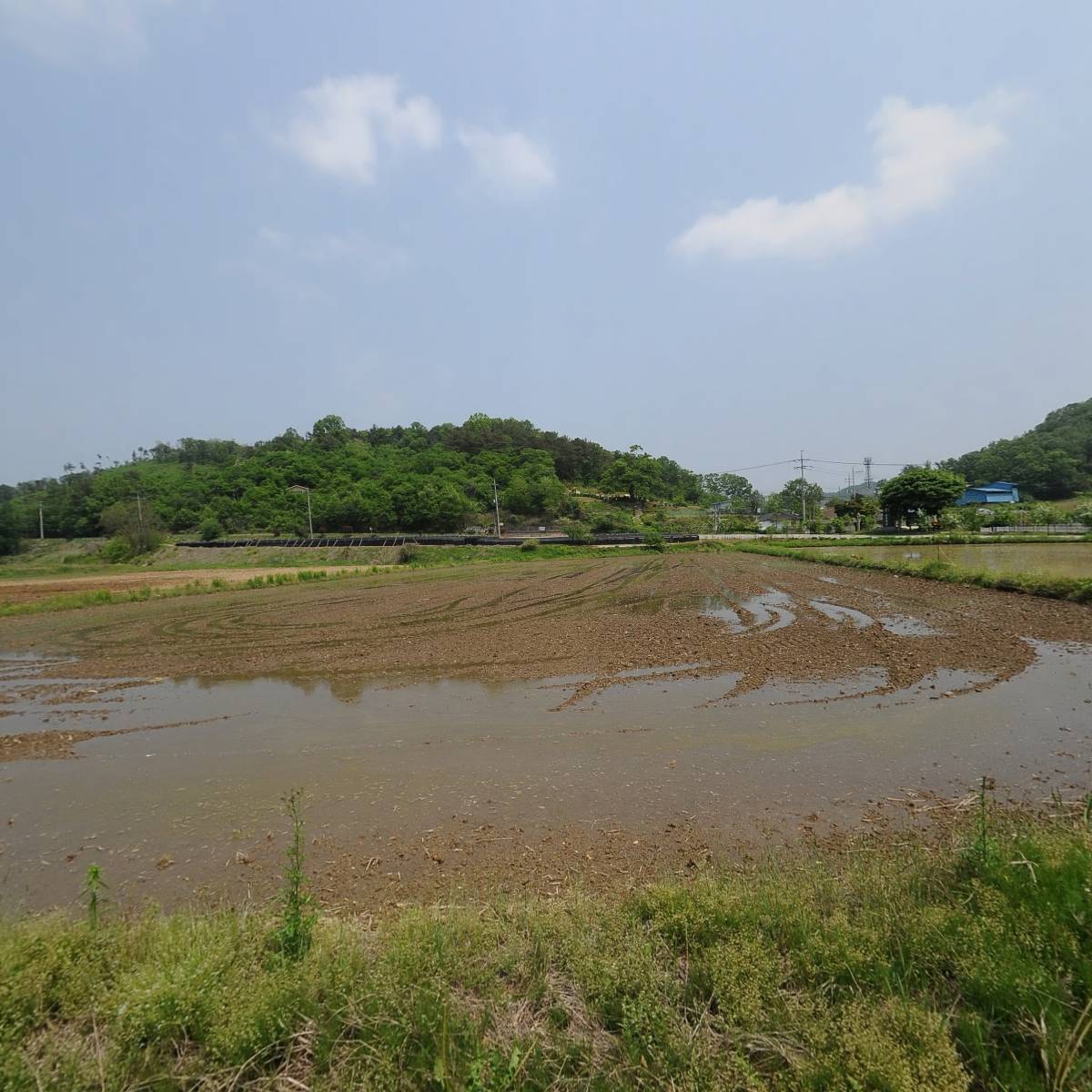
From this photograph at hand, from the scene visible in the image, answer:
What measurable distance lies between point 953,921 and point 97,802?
860cm

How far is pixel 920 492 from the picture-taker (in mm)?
60938

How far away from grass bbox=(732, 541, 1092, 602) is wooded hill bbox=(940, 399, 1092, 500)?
→ 74.3 meters

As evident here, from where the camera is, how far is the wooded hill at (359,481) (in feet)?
249

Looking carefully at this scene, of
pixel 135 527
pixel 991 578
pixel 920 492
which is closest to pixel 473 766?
pixel 991 578

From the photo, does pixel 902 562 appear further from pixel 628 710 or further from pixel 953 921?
pixel 953 921

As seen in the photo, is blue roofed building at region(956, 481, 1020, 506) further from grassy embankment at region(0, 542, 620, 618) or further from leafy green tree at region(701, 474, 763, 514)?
grassy embankment at region(0, 542, 620, 618)

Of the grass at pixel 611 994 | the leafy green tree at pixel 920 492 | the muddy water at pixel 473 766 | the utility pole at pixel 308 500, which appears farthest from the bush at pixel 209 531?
the leafy green tree at pixel 920 492

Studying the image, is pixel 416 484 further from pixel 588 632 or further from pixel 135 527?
pixel 588 632

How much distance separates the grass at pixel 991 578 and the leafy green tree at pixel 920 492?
122 ft

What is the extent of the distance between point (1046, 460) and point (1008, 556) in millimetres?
71259

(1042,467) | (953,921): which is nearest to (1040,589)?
(953,921)

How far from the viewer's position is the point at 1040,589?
60.0ft

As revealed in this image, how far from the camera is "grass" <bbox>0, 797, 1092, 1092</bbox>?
229cm

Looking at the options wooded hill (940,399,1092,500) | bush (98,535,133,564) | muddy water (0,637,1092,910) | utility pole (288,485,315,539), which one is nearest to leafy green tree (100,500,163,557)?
bush (98,535,133,564)
